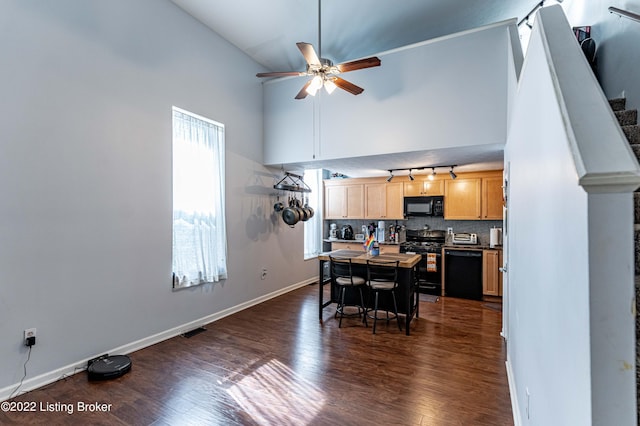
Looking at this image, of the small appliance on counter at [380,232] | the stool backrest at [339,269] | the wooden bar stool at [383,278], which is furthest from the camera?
the small appliance on counter at [380,232]

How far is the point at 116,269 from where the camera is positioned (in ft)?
10.0

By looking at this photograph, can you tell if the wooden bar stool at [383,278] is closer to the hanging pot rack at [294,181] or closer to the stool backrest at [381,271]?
the stool backrest at [381,271]

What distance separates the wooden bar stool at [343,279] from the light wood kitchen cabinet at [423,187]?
8.74 ft

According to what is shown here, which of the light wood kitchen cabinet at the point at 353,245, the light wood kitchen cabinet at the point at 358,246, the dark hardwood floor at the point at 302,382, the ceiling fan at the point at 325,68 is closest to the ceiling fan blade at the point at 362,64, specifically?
the ceiling fan at the point at 325,68

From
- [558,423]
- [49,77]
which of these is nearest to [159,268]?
[49,77]

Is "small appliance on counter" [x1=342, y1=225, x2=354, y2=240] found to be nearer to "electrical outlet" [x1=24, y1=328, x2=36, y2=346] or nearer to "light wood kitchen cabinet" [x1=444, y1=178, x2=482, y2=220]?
"light wood kitchen cabinet" [x1=444, y1=178, x2=482, y2=220]

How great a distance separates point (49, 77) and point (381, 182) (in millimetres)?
5342

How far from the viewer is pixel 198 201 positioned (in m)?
3.91

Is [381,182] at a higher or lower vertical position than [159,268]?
higher

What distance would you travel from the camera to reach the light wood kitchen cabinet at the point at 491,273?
515 centimetres

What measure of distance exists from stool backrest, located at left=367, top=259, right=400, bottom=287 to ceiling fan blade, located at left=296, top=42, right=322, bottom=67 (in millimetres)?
2350

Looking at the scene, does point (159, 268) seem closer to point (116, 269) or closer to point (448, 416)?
point (116, 269)

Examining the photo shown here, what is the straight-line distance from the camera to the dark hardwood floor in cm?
218

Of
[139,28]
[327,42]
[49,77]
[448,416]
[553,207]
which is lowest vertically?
[448,416]
